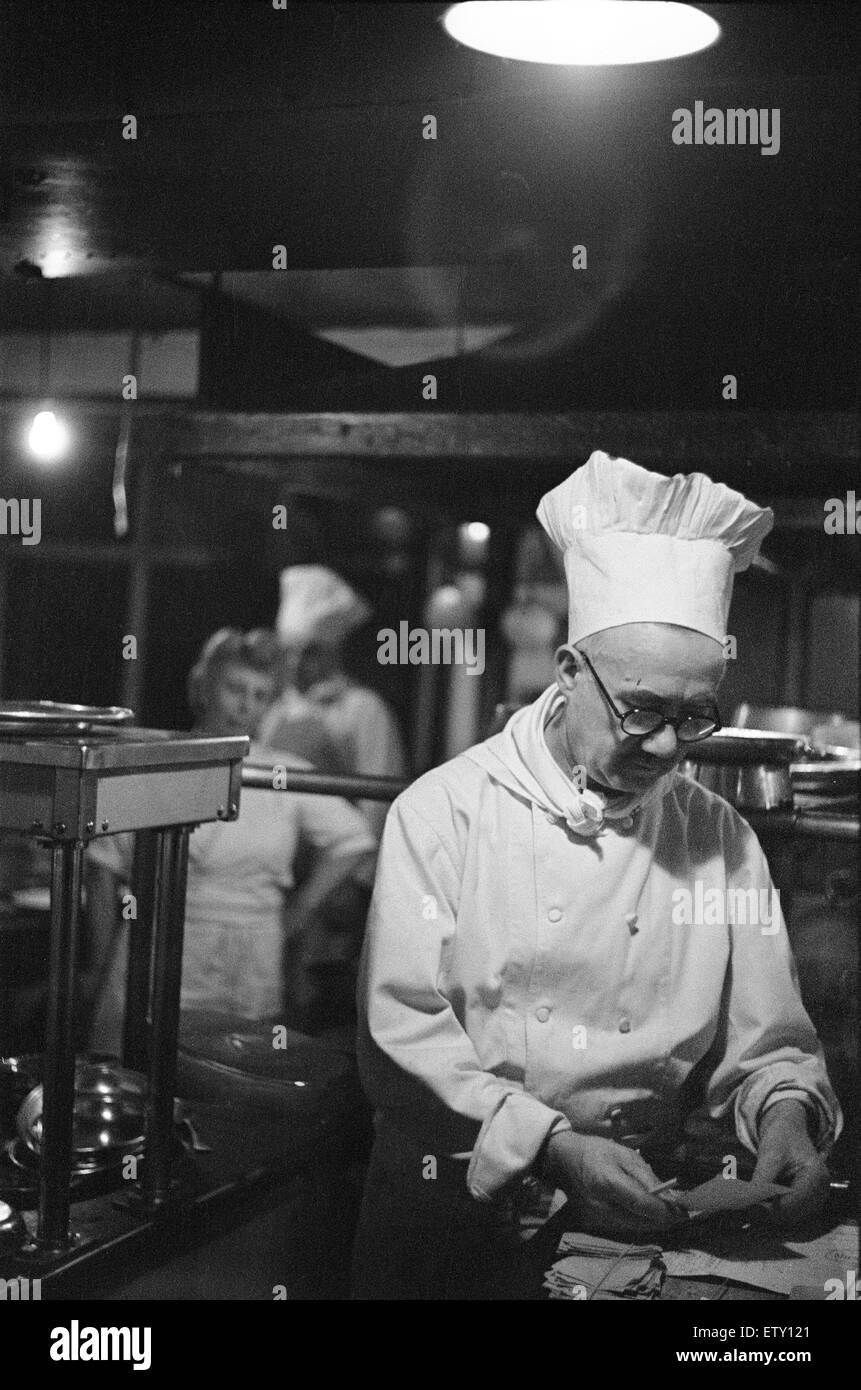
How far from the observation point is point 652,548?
4.76 feet

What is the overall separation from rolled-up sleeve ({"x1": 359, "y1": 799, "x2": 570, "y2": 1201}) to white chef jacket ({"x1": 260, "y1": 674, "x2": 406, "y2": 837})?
0.77 meters

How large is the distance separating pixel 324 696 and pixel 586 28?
148cm

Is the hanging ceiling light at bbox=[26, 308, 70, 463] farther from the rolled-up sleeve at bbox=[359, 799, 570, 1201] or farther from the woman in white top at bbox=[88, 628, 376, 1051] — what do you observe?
the rolled-up sleeve at bbox=[359, 799, 570, 1201]

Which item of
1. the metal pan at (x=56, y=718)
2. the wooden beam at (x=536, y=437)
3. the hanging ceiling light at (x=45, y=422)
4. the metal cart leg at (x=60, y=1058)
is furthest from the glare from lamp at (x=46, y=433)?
the metal cart leg at (x=60, y=1058)

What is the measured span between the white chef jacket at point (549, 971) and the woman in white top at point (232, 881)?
1.25 feet

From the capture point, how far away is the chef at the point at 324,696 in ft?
8.00

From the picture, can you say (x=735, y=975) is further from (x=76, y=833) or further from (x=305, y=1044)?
(x=76, y=833)

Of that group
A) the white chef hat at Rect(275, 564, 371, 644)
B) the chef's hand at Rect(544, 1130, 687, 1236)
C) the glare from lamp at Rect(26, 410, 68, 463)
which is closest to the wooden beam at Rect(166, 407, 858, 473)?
the glare from lamp at Rect(26, 410, 68, 463)

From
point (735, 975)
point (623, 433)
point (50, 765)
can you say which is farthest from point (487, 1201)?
point (623, 433)

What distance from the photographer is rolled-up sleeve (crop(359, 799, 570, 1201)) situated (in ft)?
4.75

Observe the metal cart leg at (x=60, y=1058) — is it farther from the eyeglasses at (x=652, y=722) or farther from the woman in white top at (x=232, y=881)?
the eyeglasses at (x=652, y=722)

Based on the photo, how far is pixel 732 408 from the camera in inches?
67.0

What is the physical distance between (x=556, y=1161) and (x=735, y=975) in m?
0.30
